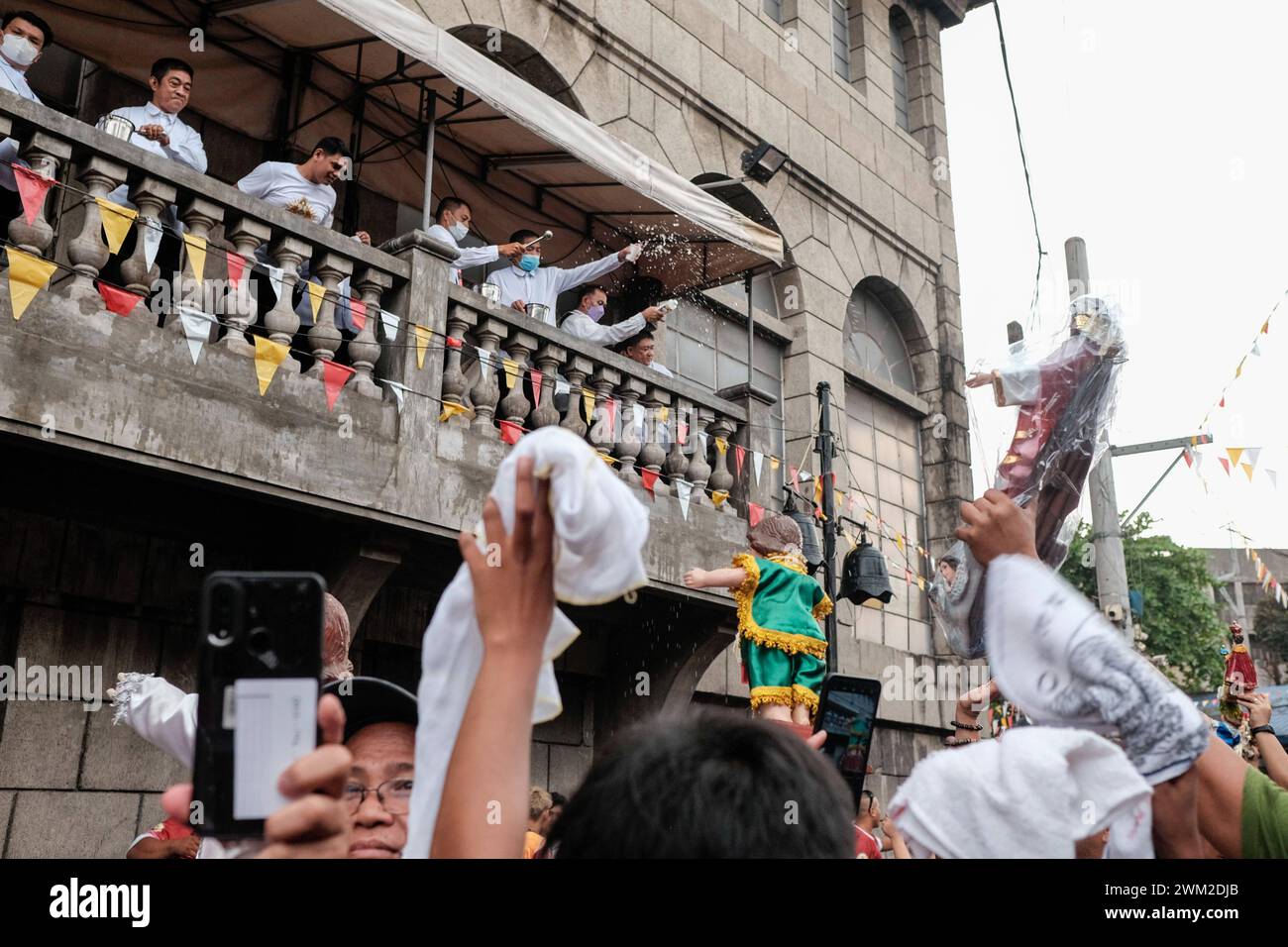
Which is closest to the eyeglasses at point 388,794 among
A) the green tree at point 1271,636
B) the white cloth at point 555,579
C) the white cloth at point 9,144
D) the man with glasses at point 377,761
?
the man with glasses at point 377,761

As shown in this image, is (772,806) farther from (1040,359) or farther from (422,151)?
(422,151)

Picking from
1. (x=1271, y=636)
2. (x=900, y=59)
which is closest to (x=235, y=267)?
(x=900, y=59)

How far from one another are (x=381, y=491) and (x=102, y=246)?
74.5 inches

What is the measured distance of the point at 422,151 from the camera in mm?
8930

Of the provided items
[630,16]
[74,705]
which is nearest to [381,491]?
[74,705]

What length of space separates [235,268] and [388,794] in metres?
4.28

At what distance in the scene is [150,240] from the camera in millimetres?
5480

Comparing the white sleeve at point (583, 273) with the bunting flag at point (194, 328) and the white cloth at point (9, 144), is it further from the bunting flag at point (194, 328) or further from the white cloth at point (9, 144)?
the white cloth at point (9, 144)

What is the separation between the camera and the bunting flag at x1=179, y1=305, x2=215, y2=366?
17.9 ft

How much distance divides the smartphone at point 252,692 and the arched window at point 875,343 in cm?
1205

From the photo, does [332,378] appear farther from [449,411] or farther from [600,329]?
[600,329]

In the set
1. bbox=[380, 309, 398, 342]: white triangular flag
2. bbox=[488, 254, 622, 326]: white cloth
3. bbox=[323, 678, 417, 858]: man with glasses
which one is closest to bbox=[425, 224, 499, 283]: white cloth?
bbox=[488, 254, 622, 326]: white cloth

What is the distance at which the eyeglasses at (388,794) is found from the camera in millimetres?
2160

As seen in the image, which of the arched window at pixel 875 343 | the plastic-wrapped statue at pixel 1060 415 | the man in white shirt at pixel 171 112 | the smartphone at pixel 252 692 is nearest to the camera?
the smartphone at pixel 252 692
